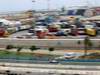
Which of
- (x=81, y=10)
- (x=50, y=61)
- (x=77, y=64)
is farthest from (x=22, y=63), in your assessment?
(x=81, y=10)

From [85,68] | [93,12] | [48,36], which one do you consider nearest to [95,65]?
[85,68]

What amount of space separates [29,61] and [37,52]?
5.07ft

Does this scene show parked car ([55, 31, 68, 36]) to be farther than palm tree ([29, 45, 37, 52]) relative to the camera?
Yes

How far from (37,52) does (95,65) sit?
9.00 feet

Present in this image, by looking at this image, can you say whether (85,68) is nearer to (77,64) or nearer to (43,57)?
(77,64)

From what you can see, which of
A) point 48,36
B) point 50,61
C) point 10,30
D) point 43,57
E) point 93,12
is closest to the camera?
point 50,61

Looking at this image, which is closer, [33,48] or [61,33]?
[33,48]

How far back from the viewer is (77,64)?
9.20 m

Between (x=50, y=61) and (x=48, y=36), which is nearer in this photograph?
(x=50, y=61)

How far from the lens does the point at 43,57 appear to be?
1041 centimetres

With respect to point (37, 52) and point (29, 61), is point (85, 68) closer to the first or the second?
point (29, 61)

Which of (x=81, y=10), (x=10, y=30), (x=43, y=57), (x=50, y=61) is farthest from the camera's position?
(x=81, y=10)

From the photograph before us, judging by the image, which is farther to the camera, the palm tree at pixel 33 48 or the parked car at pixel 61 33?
the parked car at pixel 61 33

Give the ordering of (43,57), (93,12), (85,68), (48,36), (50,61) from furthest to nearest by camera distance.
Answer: (93,12) → (48,36) → (43,57) → (50,61) → (85,68)
